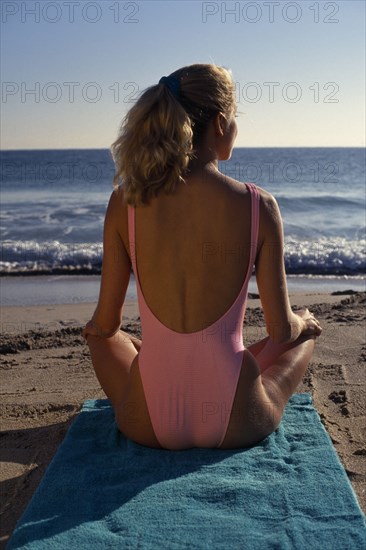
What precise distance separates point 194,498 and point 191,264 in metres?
0.89

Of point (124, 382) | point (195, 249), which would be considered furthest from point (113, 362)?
point (195, 249)

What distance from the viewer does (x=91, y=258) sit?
10.7 meters

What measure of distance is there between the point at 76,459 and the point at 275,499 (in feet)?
2.88

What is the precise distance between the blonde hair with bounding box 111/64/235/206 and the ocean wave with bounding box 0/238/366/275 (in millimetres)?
7233

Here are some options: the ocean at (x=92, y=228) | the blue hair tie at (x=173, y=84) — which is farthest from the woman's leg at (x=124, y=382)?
the ocean at (x=92, y=228)

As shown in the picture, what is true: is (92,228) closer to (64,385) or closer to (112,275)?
(64,385)

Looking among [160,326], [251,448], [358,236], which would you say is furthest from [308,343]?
[358,236]

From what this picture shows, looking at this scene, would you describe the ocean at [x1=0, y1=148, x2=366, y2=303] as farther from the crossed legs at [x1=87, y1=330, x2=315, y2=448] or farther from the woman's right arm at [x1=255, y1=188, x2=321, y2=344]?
the woman's right arm at [x1=255, y1=188, x2=321, y2=344]

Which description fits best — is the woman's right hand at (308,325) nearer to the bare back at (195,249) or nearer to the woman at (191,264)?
the woman at (191,264)

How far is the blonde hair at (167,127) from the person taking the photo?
264 centimetres

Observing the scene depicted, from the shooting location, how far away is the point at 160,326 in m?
2.86

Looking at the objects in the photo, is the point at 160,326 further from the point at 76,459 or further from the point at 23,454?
the point at 23,454

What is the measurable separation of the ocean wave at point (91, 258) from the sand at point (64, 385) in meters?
3.32

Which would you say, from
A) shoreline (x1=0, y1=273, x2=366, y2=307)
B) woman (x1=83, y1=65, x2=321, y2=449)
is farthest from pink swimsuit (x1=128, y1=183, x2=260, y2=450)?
shoreline (x1=0, y1=273, x2=366, y2=307)
